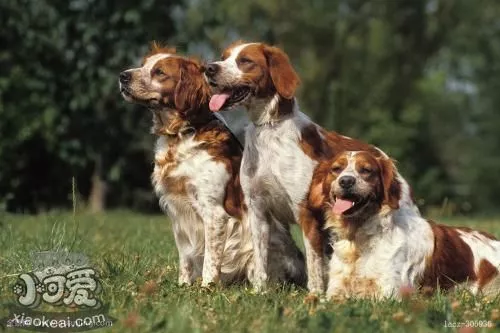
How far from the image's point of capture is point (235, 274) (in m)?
6.63

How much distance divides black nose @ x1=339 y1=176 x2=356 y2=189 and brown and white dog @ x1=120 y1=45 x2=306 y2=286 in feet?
3.24

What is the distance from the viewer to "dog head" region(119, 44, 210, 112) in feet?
21.3

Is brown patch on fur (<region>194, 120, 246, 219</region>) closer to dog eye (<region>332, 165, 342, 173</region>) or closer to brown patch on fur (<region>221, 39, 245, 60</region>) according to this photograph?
brown patch on fur (<region>221, 39, 245, 60</region>)

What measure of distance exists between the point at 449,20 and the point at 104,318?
34780mm

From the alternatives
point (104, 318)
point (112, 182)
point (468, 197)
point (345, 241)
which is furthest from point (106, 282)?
point (468, 197)

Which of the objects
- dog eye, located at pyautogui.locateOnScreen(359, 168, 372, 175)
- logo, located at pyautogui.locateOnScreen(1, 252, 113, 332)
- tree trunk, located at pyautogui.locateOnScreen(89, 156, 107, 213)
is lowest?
tree trunk, located at pyautogui.locateOnScreen(89, 156, 107, 213)

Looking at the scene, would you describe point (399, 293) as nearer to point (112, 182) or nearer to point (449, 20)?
point (112, 182)

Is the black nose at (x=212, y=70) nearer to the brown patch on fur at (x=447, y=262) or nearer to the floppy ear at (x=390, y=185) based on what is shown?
the floppy ear at (x=390, y=185)

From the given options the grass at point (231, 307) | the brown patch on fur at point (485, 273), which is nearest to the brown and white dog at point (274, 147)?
the grass at point (231, 307)

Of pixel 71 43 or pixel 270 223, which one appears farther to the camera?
pixel 71 43

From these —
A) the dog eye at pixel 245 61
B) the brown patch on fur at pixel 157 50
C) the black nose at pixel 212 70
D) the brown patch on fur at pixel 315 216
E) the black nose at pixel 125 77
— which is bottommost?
the brown patch on fur at pixel 315 216

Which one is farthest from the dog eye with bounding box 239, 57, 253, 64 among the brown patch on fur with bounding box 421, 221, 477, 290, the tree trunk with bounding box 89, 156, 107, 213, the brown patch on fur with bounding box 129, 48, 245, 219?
the tree trunk with bounding box 89, 156, 107, 213

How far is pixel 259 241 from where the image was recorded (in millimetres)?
6285

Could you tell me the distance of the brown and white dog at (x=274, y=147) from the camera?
603cm
